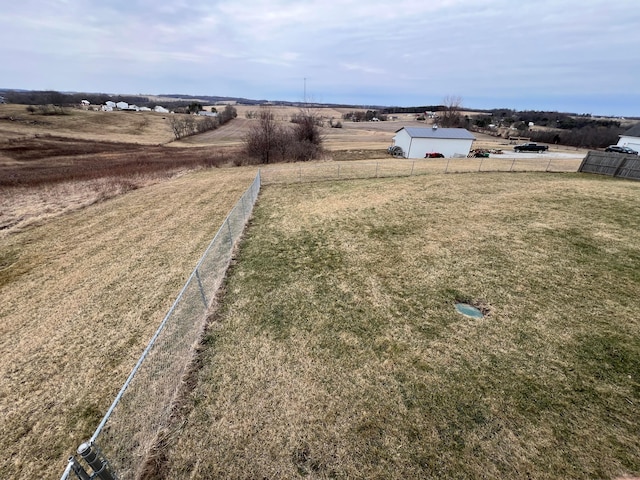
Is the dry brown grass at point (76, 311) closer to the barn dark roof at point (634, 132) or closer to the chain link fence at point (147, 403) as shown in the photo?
the chain link fence at point (147, 403)

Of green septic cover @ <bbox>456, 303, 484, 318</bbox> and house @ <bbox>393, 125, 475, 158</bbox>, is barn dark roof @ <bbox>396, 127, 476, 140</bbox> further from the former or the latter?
green septic cover @ <bbox>456, 303, 484, 318</bbox>

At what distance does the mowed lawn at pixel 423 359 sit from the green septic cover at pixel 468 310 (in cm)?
19

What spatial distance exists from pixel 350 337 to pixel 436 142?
40630 mm

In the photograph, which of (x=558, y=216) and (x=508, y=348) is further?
(x=558, y=216)

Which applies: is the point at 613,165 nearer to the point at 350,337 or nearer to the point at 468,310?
the point at 468,310

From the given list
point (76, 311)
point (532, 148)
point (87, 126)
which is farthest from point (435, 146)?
point (87, 126)

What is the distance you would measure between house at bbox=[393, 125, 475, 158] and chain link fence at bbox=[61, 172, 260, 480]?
39438mm

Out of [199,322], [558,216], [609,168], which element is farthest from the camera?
[609,168]

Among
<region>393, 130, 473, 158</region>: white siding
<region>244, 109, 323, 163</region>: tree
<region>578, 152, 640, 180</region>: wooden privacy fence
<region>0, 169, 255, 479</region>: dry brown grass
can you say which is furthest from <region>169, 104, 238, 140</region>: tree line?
<region>578, 152, 640, 180</region>: wooden privacy fence

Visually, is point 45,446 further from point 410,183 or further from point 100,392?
point 410,183

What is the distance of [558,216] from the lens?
13.4 metres

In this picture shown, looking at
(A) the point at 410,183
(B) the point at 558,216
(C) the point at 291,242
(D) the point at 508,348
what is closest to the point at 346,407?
(D) the point at 508,348

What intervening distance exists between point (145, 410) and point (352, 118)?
442 feet

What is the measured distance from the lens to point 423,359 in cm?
592
